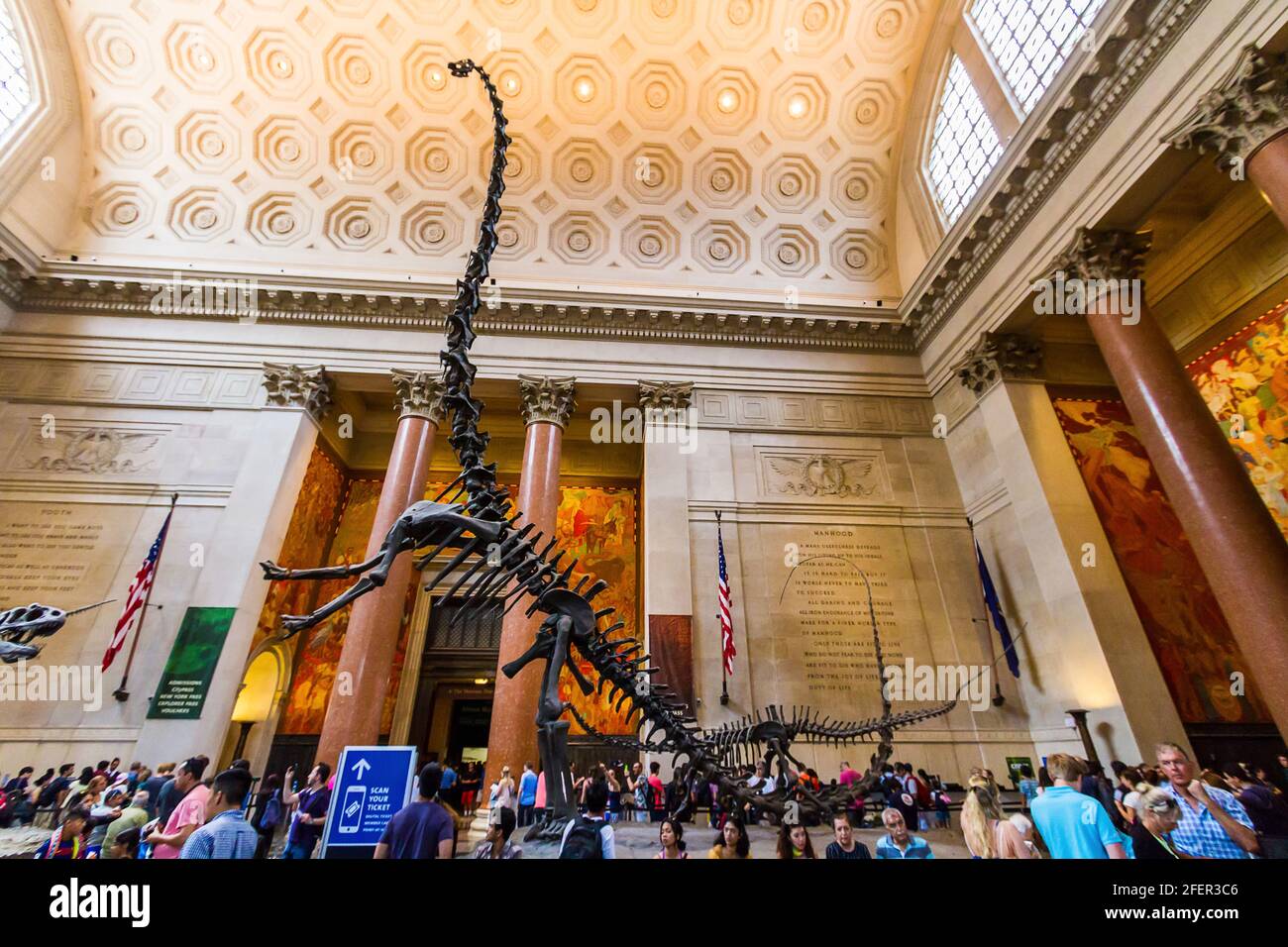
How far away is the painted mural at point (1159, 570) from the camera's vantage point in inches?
285

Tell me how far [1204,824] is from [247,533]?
11452 millimetres

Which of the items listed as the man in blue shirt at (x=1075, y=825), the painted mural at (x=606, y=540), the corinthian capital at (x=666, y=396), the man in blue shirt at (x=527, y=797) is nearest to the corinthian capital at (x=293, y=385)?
the painted mural at (x=606, y=540)

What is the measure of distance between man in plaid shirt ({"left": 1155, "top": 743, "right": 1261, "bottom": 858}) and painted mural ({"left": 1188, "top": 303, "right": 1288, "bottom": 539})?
7074 millimetres

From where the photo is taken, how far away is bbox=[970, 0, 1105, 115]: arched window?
25.0ft

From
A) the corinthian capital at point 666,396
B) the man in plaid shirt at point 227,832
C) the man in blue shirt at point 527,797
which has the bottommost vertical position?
the man in blue shirt at point 527,797

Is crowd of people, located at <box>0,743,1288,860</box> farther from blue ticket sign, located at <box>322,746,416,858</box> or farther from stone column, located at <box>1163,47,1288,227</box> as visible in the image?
stone column, located at <box>1163,47,1288,227</box>

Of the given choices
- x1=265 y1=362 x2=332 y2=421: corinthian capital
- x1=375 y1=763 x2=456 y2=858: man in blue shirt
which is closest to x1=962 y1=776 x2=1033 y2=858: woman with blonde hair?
x1=375 y1=763 x2=456 y2=858: man in blue shirt

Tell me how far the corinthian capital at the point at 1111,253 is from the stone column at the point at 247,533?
1280 cm

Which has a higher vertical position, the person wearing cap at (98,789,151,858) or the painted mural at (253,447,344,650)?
the painted mural at (253,447,344,650)

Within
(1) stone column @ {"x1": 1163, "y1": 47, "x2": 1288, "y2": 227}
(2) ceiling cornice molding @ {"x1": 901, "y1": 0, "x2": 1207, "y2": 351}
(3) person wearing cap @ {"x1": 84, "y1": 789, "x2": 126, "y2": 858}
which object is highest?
(2) ceiling cornice molding @ {"x1": 901, "y1": 0, "x2": 1207, "y2": 351}

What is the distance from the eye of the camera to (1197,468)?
5.87 m

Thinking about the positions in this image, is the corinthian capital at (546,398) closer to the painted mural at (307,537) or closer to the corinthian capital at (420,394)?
the corinthian capital at (420,394)

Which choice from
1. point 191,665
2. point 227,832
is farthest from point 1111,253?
point 191,665
